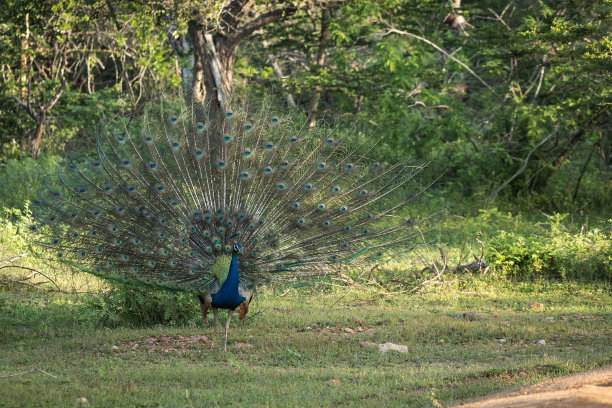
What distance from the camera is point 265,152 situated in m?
8.03

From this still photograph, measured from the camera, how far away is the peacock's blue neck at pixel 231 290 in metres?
7.26

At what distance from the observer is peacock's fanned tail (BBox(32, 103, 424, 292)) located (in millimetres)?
7668

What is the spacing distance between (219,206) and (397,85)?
8.40m

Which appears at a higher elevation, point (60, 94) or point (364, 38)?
point (364, 38)

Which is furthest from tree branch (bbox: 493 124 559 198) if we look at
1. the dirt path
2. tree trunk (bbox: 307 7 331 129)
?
the dirt path

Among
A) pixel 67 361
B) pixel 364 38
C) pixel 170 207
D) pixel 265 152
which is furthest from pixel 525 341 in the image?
pixel 364 38

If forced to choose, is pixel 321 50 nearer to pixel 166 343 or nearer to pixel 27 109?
pixel 27 109

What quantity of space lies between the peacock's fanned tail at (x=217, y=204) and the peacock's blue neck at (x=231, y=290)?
0.29m

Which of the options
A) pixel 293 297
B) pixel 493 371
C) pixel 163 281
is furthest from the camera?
pixel 293 297

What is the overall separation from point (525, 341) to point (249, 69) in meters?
10.1

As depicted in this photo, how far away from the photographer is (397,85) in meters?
15.4

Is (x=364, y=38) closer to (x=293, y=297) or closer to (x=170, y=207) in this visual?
(x=293, y=297)

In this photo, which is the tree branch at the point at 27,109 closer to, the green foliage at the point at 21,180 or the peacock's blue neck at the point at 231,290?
the green foliage at the point at 21,180

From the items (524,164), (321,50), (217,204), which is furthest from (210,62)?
(524,164)
